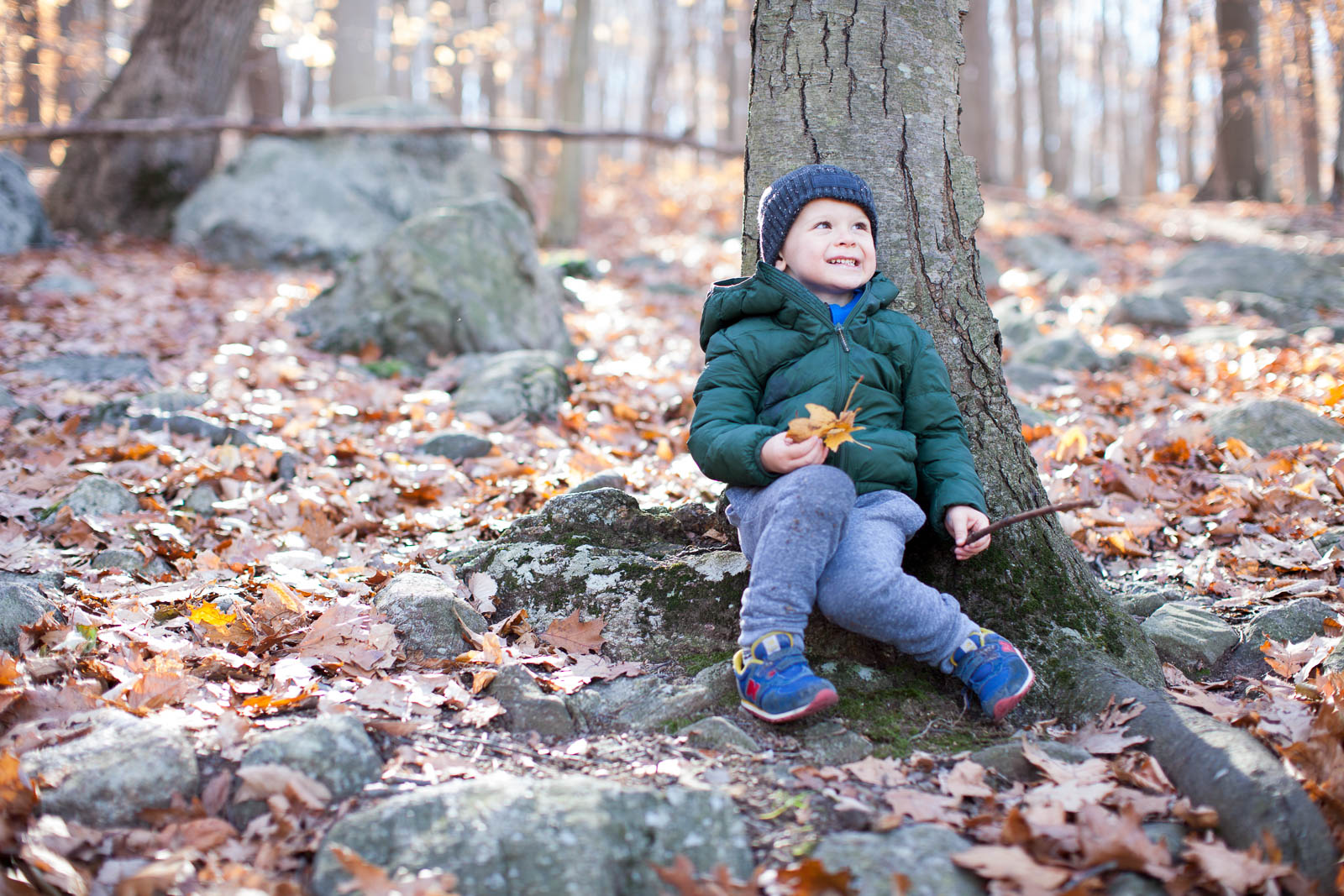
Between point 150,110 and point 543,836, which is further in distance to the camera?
point 150,110

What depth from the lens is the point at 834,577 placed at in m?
2.31

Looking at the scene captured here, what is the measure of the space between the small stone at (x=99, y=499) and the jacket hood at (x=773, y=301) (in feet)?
8.98

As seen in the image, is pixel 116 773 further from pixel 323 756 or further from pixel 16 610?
pixel 16 610

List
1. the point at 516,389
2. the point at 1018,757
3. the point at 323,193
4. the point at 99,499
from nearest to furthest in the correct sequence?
the point at 1018,757 → the point at 99,499 → the point at 516,389 → the point at 323,193

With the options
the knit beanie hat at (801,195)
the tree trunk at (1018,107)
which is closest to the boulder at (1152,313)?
the knit beanie hat at (801,195)

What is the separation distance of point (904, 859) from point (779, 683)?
55 centimetres

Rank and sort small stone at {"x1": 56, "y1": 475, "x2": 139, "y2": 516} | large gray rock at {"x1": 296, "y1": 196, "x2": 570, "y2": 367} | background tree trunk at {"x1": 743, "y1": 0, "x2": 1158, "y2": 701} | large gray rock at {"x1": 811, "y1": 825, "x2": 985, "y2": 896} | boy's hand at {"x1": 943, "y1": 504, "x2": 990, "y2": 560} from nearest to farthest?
large gray rock at {"x1": 811, "y1": 825, "x2": 985, "y2": 896} < boy's hand at {"x1": 943, "y1": 504, "x2": 990, "y2": 560} < background tree trunk at {"x1": 743, "y1": 0, "x2": 1158, "y2": 701} < small stone at {"x1": 56, "y1": 475, "x2": 139, "y2": 516} < large gray rock at {"x1": 296, "y1": 196, "x2": 570, "y2": 367}

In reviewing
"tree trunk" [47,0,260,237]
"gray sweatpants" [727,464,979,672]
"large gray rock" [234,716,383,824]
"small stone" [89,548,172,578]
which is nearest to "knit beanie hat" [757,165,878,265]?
"gray sweatpants" [727,464,979,672]

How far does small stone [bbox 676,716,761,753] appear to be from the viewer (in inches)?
86.2

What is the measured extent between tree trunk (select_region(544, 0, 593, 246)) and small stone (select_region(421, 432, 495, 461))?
8.18 meters

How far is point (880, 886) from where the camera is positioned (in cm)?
168

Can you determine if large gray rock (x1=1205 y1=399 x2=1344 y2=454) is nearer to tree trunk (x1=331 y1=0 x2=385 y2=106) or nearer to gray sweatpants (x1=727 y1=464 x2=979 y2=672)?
gray sweatpants (x1=727 y1=464 x2=979 y2=672)

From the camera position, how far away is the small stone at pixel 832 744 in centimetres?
218

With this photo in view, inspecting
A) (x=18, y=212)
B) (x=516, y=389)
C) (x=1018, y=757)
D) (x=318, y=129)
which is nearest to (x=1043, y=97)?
(x=318, y=129)
